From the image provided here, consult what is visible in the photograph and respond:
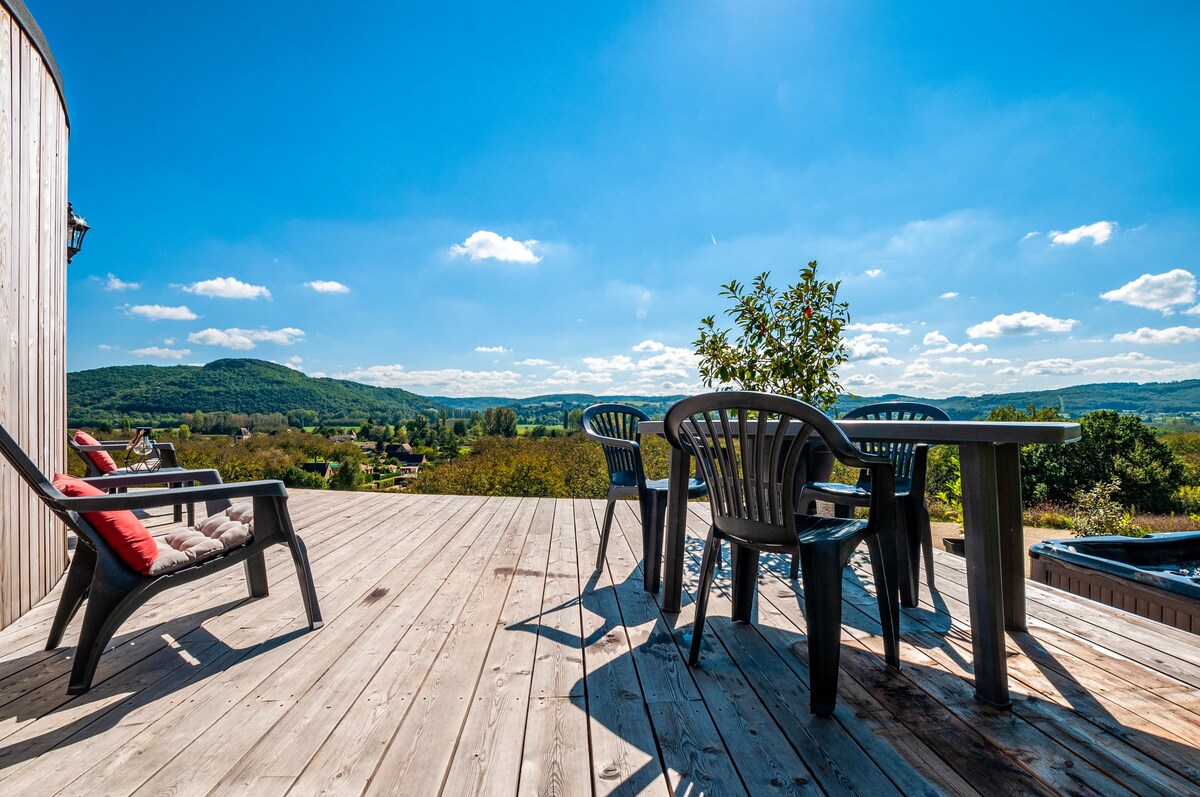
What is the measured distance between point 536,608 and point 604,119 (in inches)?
293

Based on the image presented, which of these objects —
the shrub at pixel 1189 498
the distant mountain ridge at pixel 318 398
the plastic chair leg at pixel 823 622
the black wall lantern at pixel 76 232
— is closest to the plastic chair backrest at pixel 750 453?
the plastic chair leg at pixel 823 622

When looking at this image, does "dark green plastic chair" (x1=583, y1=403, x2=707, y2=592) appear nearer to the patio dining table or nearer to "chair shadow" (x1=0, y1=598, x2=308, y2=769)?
the patio dining table

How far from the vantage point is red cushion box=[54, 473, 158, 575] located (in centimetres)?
159

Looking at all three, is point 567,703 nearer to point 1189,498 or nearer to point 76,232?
point 76,232

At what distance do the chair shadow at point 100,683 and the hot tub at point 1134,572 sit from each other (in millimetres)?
3403

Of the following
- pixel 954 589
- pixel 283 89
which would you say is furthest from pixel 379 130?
pixel 954 589

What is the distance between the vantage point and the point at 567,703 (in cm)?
149

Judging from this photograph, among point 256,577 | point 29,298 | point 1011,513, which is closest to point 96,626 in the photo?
point 256,577

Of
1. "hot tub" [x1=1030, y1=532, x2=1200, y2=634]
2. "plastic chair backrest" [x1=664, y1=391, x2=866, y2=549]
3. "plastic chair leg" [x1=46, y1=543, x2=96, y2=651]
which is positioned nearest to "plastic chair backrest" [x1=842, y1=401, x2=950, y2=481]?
"hot tub" [x1=1030, y1=532, x2=1200, y2=634]

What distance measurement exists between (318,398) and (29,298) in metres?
23.7

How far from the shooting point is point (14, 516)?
2.18 m

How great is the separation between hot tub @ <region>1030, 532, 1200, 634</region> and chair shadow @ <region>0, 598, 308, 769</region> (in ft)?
11.2

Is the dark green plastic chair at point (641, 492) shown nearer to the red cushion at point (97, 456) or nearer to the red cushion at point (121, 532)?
the red cushion at point (121, 532)

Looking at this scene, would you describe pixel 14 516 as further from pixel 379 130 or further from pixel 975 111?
pixel 975 111
